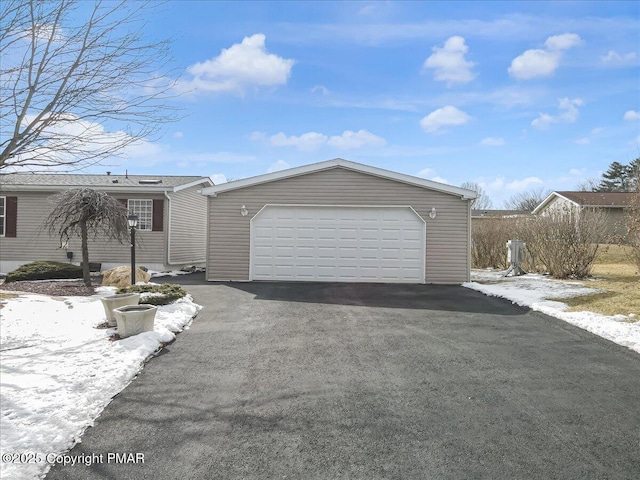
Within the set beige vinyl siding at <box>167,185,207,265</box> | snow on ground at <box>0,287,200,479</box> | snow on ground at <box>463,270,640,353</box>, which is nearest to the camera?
snow on ground at <box>0,287,200,479</box>

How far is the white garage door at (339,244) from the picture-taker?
12.1 meters

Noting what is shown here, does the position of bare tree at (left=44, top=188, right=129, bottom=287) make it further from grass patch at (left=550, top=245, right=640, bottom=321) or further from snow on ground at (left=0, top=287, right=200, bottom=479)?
grass patch at (left=550, top=245, right=640, bottom=321)

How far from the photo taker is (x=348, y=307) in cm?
835

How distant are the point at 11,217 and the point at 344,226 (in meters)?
12.6

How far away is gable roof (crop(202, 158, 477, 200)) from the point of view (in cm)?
1199

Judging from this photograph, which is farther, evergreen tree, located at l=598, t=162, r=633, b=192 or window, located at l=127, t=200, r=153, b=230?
evergreen tree, located at l=598, t=162, r=633, b=192

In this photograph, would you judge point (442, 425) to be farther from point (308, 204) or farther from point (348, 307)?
point (308, 204)

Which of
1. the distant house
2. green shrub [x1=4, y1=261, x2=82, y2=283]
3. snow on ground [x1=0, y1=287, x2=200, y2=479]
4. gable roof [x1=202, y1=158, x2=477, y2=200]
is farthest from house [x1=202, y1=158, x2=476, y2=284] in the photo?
the distant house

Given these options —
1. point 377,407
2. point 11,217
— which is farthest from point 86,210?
point 377,407

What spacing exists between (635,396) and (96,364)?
→ 551cm

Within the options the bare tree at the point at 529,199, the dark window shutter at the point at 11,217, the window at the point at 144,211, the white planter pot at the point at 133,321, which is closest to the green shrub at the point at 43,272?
the window at the point at 144,211

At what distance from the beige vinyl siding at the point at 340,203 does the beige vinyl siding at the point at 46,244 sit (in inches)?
155

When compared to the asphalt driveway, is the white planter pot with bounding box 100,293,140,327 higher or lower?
higher

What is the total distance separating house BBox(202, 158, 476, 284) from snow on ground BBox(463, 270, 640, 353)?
1.54 metres
